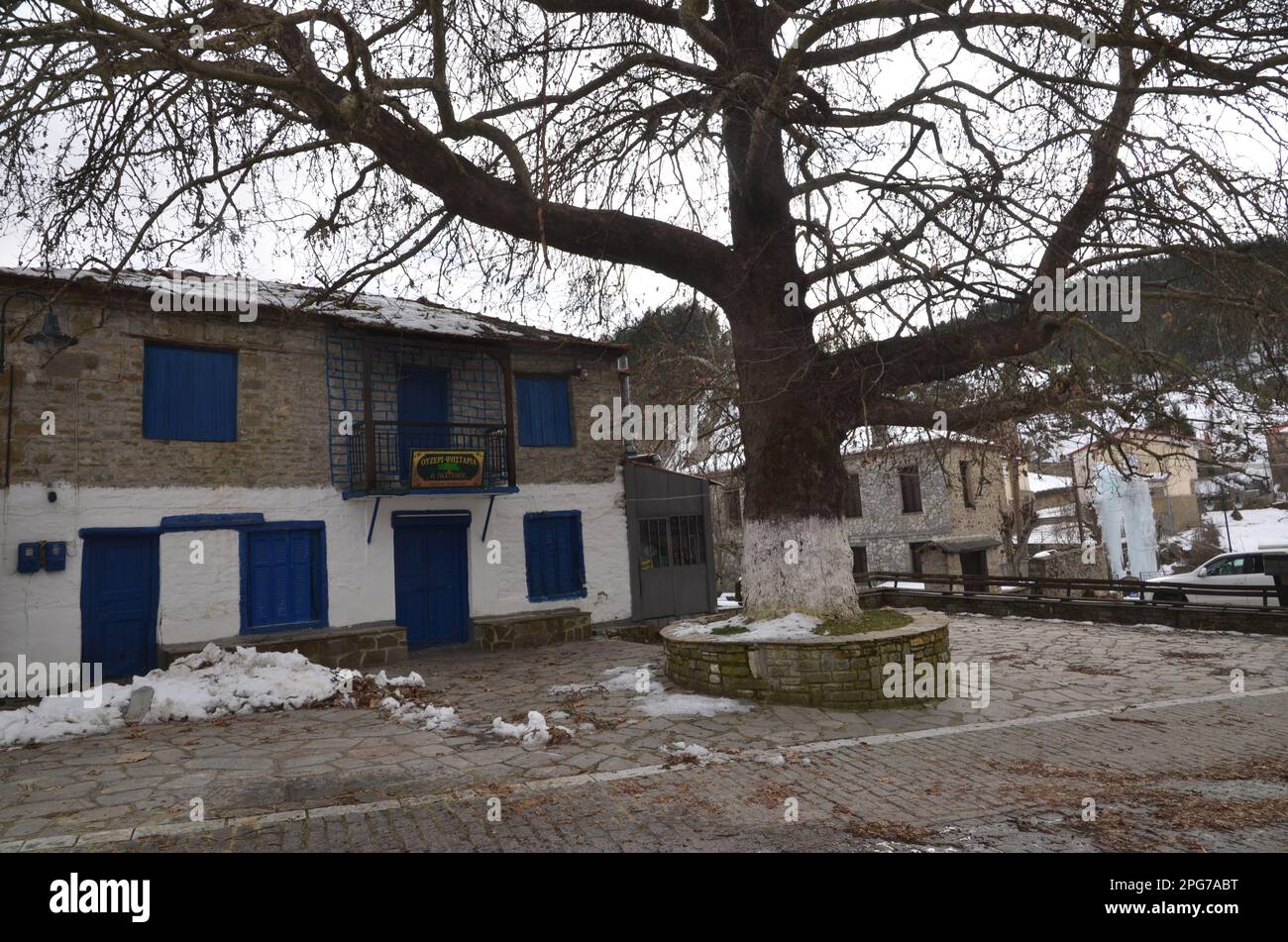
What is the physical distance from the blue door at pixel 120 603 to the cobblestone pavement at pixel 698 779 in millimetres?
3782

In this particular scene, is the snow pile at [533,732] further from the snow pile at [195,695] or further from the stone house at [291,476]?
the stone house at [291,476]

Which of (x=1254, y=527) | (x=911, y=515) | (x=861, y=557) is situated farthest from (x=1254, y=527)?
(x=861, y=557)

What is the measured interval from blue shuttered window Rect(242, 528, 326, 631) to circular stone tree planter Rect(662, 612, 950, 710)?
7.09m

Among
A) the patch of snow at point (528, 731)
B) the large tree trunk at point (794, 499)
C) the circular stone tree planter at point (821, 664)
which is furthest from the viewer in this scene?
the large tree trunk at point (794, 499)

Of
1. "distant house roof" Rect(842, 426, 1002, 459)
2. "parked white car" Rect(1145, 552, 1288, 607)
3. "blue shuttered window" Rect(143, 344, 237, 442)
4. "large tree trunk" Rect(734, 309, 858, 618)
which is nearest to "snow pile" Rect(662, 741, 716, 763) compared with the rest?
"large tree trunk" Rect(734, 309, 858, 618)

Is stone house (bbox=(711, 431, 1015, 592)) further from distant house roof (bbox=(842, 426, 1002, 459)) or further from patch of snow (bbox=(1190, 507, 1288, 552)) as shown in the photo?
distant house roof (bbox=(842, 426, 1002, 459))

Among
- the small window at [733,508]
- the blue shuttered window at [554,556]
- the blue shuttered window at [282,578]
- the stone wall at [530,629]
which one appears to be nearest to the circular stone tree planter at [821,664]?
the stone wall at [530,629]

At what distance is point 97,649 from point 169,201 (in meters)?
6.70

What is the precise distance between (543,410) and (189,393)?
6.09 m

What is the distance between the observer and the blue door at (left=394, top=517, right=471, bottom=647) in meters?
13.1

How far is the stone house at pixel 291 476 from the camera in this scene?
1007 cm

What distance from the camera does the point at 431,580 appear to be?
527 inches

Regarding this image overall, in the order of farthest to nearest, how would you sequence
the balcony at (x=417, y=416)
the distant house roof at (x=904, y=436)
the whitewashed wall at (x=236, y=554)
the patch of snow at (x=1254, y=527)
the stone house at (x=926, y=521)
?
the patch of snow at (x=1254, y=527) < the stone house at (x=926, y=521) < the balcony at (x=417, y=416) < the distant house roof at (x=904, y=436) < the whitewashed wall at (x=236, y=554)

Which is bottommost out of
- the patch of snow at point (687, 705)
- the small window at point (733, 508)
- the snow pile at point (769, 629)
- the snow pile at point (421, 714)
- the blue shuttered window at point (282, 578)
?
the patch of snow at point (687, 705)
